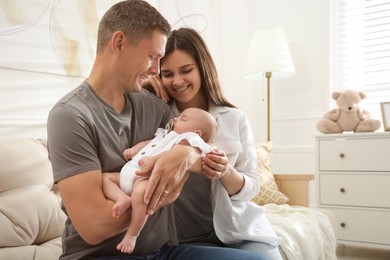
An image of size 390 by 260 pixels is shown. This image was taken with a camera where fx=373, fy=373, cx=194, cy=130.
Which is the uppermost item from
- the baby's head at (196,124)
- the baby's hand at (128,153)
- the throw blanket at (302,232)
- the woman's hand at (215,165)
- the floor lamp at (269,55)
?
the floor lamp at (269,55)

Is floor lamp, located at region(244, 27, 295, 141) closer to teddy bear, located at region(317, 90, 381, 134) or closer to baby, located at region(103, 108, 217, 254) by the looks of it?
teddy bear, located at region(317, 90, 381, 134)

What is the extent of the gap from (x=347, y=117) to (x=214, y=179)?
189 cm

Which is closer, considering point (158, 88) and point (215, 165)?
point (215, 165)

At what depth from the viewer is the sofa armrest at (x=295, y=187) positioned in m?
2.39

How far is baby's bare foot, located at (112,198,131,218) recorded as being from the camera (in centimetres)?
88

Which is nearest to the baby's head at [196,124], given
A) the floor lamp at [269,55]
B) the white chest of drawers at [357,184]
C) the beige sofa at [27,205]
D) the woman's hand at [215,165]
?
the woman's hand at [215,165]

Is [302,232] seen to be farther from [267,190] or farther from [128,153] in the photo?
[128,153]

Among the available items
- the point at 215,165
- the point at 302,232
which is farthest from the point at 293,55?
the point at 215,165

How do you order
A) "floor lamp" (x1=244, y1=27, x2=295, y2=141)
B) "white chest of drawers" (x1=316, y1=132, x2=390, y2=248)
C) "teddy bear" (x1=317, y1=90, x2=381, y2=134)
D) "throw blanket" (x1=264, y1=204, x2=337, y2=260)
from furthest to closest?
"floor lamp" (x1=244, y1=27, x2=295, y2=141)
"teddy bear" (x1=317, y1=90, x2=381, y2=134)
"white chest of drawers" (x1=316, y1=132, x2=390, y2=248)
"throw blanket" (x1=264, y1=204, x2=337, y2=260)

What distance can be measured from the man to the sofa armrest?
1.39 metres

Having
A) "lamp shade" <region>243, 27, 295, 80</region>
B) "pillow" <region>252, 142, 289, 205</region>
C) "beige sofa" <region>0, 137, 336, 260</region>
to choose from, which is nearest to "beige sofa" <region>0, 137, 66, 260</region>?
"beige sofa" <region>0, 137, 336, 260</region>

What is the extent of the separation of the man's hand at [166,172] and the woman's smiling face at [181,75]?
437 mm

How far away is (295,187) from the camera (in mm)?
2438

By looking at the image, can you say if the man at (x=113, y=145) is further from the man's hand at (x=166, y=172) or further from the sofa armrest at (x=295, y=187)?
the sofa armrest at (x=295, y=187)
